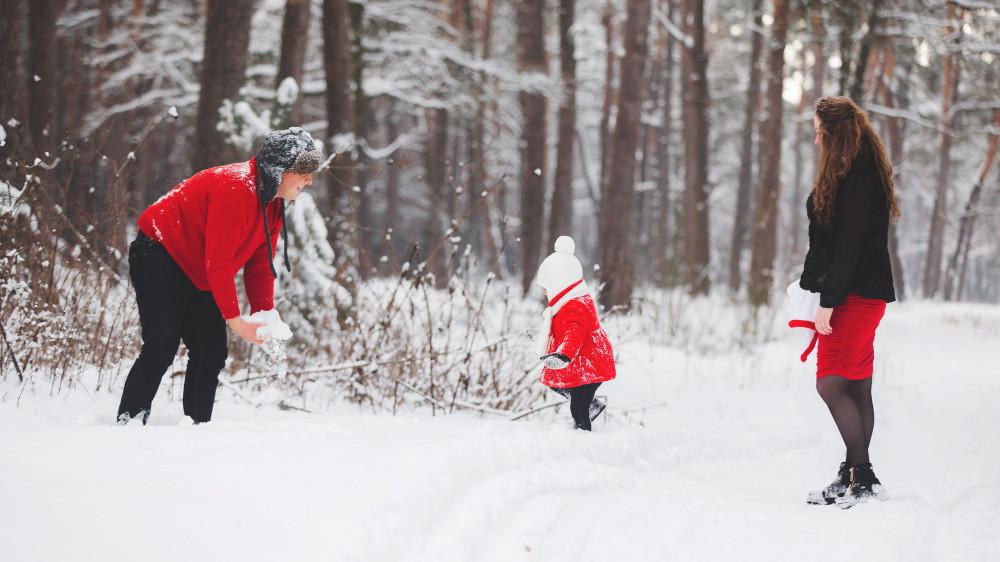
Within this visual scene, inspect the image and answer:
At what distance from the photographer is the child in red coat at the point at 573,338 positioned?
12.3ft

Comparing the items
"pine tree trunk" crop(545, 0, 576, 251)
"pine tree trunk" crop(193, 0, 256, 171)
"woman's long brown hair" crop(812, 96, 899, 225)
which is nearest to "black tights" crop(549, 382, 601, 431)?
"woman's long brown hair" crop(812, 96, 899, 225)

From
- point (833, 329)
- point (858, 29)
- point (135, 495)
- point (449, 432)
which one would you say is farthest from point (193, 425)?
point (858, 29)

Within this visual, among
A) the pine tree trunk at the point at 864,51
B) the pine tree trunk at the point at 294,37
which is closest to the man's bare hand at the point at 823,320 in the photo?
the pine tree trunk at the point at 294,37

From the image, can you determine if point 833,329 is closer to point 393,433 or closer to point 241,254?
point 393,433

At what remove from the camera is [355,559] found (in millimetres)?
2023

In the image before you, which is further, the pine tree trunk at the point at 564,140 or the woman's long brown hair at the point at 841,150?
the pine tree trunk at the point at 564,140

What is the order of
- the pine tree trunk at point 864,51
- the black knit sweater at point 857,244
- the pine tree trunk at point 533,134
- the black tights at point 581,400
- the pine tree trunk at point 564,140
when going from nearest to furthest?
the black knit sweater at point 857,244, the black tights at point 581,400, the pine tree trunk at point 864,51, the pine tree trunk at point 533,134, the pine tree trunk at point 564,140

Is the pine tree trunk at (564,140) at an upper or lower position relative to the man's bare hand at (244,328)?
upper

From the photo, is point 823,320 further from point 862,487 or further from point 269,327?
point 269,327

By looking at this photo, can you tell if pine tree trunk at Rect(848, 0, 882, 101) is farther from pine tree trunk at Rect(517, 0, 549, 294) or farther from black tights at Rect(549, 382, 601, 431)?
black tights at Rect(549, 382, 601, 431)

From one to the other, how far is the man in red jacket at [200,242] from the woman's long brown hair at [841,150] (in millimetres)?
2278

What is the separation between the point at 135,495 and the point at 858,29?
13951mm

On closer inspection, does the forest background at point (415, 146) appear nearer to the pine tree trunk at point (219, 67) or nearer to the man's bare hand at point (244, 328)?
the pine tree trunk at point (219, 67)

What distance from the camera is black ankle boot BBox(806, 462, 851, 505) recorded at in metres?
3.30
